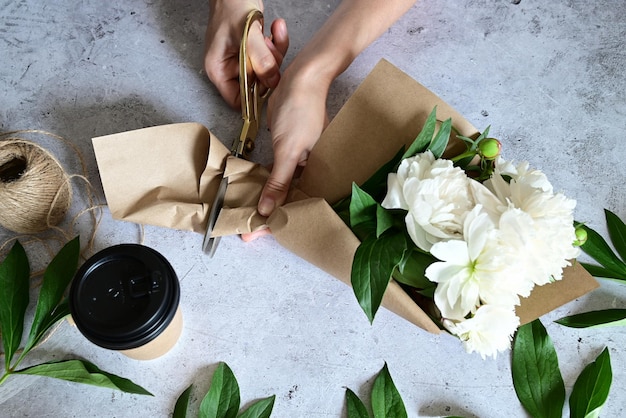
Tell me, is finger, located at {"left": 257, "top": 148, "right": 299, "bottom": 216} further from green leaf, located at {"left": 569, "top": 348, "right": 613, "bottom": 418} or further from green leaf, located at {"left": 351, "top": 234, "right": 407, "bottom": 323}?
green leaf, located at {"left": 569, "top": 348, "right": 613, "bottom": 418}

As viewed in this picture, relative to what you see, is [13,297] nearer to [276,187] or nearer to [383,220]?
[276,187]

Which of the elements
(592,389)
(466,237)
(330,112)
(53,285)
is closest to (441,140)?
(466,237)

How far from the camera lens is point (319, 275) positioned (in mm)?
721

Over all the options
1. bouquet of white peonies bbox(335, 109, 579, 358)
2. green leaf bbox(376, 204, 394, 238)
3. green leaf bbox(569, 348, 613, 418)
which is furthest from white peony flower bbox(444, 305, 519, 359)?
green leaf bbox(569, 348, 613, 418)

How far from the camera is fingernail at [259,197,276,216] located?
0.65 meters

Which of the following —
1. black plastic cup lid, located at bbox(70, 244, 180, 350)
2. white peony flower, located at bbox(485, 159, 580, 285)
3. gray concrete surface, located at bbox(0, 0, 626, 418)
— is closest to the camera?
white peony flower, located at bbox(485, 159, 580, 285)

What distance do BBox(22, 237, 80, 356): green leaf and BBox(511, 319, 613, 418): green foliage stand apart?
1.83ft

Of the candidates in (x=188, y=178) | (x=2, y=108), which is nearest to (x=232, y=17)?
(x=188, y=178)

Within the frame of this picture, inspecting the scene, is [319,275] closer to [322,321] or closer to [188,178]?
[322,321]

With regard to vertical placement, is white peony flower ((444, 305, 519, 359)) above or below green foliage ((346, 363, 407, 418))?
above

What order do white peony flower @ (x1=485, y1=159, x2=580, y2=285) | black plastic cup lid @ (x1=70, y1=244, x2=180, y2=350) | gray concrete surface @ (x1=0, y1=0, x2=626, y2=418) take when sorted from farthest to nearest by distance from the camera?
gray concrete surface @ (x1=0, y1=0, x2=626, y2=418) → black plastic cup lid @ (x1=70, y1=244, x2=180, y2=350) → white peony flower @ (x1=485, y1=159, x2=580, y2=285)

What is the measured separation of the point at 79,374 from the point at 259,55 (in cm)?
44

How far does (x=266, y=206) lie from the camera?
0.65 m

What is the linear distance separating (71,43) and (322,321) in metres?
0.53
